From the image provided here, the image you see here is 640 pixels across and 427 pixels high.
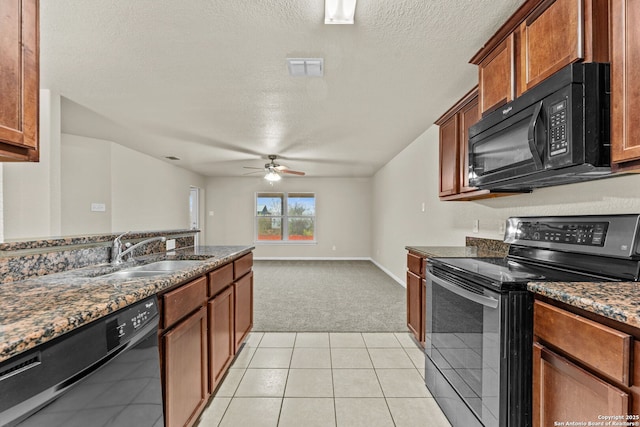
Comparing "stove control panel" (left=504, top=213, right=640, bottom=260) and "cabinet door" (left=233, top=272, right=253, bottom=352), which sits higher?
"stove control panel" (left=504, top=213, right=640, bottom=260)

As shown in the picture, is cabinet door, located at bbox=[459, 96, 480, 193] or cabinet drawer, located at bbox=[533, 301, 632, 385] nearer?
cabinet drawer, located at bbox=[533, 301, 632, 385]

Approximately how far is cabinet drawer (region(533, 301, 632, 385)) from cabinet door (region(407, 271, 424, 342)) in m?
1.37

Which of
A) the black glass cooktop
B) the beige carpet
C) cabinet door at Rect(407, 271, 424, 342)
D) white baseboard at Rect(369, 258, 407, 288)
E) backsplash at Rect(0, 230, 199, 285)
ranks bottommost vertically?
the beige carpet

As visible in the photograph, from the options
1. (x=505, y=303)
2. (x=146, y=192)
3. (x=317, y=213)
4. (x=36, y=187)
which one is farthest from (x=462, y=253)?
(x=317, y=213)

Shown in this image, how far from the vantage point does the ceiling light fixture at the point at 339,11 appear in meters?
1.51

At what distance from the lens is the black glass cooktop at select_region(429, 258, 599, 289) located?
1.28 meters

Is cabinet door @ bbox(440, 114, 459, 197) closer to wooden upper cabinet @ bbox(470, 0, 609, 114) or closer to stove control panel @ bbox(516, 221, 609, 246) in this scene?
wooden upper cabinet @ bbox(470, 0, 609, 114)

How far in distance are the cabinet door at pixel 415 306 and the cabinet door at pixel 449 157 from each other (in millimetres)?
876

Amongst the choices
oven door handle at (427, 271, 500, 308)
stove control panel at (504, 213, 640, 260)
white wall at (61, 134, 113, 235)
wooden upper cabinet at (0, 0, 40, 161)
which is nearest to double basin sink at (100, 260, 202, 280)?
wooden upper cabinet at (0, 0, 40, 161)

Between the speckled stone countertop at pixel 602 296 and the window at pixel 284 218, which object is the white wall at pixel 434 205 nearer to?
the speckled stone countertop at pixel 602 296

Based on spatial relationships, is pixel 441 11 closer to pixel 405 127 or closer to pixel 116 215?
pixel 405 127

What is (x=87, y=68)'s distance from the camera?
2.21 m

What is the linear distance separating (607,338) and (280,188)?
756 centimetres

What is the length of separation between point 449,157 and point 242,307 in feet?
7.75
